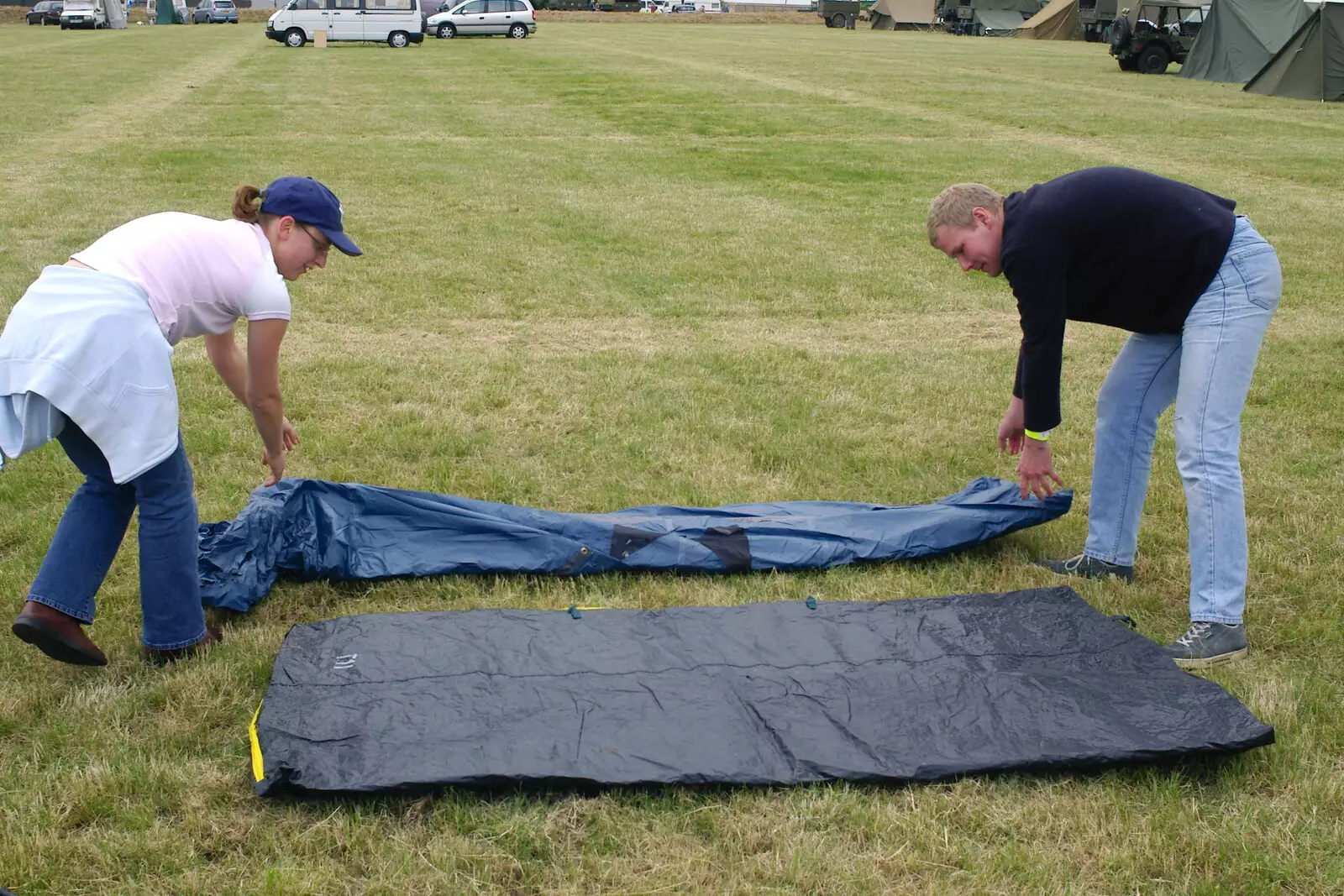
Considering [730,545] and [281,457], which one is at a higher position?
[281,457]

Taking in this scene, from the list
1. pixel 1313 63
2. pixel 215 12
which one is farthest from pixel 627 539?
pixel 215 12

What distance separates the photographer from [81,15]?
4125 centimetres

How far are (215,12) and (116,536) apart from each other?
48.4 metres

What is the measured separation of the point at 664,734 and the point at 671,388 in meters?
3.19

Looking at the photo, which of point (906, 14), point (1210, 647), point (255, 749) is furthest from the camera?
point (906, 14)

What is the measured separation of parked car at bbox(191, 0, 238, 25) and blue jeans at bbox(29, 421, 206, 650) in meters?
48.1

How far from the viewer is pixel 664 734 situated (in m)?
2.96

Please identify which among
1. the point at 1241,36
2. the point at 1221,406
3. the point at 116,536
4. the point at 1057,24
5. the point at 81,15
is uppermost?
the point at 1057,24

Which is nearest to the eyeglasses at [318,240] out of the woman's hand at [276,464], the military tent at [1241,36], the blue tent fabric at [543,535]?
the woman's hand at [276,464]

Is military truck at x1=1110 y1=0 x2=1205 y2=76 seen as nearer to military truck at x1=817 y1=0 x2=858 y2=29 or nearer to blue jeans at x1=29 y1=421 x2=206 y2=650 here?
→ military truck at x1=817 y1=0 x2=858 y2=29

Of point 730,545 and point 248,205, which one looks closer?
point 248,205

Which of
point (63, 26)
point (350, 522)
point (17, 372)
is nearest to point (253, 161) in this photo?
point (350, 522)

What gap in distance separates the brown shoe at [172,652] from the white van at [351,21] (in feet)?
98.5

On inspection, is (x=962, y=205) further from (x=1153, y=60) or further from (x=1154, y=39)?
(x=1153, y=60)
